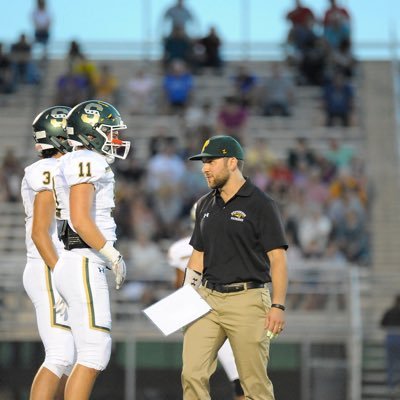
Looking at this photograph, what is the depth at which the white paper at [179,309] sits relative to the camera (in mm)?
7594

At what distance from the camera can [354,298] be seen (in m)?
14.2

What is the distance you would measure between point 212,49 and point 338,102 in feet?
9.51

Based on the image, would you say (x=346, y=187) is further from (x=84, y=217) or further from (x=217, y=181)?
(x=84, y=217)

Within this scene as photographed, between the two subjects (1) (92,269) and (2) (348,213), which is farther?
(2) (348,213)

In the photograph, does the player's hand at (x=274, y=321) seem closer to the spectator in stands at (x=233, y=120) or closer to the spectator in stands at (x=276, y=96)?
the spectator in stands at (x=233, y=120)

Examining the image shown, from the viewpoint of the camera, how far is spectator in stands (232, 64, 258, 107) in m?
20.6

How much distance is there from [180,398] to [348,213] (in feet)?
13.8

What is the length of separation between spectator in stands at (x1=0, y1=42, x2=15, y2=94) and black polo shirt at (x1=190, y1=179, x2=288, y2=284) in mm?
14343

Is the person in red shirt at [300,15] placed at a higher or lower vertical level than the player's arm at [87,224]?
higher

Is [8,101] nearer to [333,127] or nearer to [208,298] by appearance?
[333,127]

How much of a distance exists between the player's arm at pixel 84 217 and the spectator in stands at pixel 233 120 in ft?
38.9

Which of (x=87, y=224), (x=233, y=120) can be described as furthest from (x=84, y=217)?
(x=233, y=120)

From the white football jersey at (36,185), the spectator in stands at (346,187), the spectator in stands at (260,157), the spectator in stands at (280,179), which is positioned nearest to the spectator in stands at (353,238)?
the spectator in stands at (346,187)

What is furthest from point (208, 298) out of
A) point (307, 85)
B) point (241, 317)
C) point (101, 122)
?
point (307, 85)
